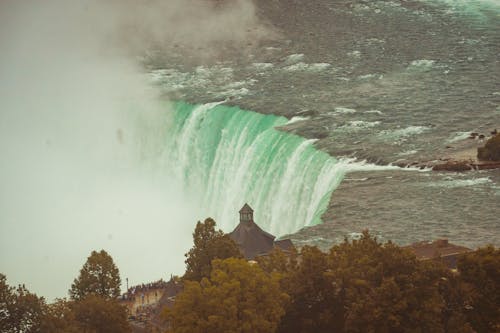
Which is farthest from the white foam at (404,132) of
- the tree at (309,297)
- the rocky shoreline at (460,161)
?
the tree at (309,297)

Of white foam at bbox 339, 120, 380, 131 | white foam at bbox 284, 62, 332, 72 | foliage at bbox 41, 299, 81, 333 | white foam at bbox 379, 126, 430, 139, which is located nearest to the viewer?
foliage at bbox 41, 299, 81, 333

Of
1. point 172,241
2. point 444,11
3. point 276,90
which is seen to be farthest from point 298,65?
point 172,241

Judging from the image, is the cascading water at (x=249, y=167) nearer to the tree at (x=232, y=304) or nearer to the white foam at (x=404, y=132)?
the white foam at (x=404, y=132)

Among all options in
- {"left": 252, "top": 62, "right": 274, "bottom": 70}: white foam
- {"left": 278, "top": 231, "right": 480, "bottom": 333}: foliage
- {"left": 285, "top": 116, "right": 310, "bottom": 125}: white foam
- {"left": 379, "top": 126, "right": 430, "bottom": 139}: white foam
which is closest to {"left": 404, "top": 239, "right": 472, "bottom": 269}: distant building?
{"left": 278, "top": 231, "right": 480, "bottom": 333}: foliage

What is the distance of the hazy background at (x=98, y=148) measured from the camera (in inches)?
4392

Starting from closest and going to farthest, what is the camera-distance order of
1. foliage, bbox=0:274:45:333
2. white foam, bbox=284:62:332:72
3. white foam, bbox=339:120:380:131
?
1. foliage, bbox=0:274:45:333
2. white foam, bbox=339:120:380:131
3. white foam, bbox=284:62:332:72

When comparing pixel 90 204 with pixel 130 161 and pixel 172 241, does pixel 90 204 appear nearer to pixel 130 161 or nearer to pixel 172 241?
pixel 130 161

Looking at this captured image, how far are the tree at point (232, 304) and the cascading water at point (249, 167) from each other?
24307mm

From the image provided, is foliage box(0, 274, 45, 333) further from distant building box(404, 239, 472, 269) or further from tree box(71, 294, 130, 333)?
distant building box(404, 239, 472, 269)

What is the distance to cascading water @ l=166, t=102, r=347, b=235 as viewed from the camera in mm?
92625

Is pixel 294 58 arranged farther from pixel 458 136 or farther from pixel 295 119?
pixel 458 136

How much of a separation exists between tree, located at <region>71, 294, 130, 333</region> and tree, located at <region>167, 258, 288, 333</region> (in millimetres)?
4631

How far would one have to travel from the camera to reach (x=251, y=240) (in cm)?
7681

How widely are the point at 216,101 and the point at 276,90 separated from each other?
575cm
